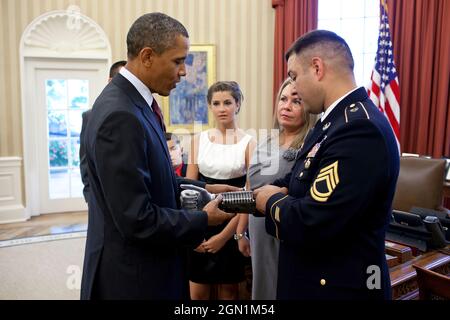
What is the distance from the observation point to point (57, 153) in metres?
6.06

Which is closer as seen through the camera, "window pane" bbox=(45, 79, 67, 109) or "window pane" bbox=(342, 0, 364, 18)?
"window pane" bbox=(342, 0, 364, 18)

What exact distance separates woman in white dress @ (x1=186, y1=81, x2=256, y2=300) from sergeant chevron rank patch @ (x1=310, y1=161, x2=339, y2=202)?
1185 millimetres

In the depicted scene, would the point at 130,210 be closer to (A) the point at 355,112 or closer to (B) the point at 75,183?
(A) the point at 355,112

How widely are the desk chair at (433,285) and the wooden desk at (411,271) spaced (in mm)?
153

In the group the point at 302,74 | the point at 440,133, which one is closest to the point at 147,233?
the point at 302,74

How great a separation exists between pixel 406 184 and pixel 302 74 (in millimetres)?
2197

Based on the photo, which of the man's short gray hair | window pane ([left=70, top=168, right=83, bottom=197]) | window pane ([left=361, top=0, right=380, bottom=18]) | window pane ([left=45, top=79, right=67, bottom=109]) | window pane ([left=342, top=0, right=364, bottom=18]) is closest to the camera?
the man's short gray hair

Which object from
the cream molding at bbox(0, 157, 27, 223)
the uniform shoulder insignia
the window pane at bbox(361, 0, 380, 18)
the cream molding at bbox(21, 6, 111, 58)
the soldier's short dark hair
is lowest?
the cream molding at bbox(0, 157, 27, 223)

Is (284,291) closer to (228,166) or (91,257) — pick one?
(91,257)

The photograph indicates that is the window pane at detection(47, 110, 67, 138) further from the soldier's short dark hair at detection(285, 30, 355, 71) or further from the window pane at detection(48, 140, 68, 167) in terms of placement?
the soldier's short dark hair at detection(285, 30, 355, 71)

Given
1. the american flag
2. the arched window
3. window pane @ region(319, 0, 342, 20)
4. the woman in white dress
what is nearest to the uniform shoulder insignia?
the woman in white dress

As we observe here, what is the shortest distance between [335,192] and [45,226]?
5.16 m

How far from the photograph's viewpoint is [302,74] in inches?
54.4

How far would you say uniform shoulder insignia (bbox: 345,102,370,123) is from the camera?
1.21m
